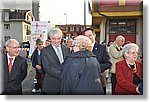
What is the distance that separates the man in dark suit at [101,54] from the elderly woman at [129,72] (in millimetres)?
119

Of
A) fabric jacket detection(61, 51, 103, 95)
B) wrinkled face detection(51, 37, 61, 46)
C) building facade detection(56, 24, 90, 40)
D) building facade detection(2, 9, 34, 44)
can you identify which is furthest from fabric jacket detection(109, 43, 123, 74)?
building facade detection(2, 9, 34, 44)

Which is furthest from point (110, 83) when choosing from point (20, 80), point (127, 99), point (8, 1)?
point (8, 1)

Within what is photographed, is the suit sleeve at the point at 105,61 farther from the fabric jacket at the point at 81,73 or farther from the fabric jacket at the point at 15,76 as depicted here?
the fabric jacket at the point at 15,76

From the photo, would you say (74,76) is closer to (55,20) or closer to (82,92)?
(82,92)

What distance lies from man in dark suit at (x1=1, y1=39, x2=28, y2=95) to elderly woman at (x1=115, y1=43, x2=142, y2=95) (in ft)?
3.14

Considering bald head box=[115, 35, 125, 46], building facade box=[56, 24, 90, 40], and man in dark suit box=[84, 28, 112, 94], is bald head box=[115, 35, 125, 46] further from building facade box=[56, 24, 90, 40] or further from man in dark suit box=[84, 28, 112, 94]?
building facade box=[56, 24, 90, 40]

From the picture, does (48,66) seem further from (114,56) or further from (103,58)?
(114,56)

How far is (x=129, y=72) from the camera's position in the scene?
276 cm

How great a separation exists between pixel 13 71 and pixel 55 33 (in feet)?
2.05

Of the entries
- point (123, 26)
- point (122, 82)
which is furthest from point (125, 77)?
point (123, 26)

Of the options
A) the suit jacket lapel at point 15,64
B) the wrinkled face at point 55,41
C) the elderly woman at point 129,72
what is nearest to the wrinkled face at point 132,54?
the elderly woman at point 129,72

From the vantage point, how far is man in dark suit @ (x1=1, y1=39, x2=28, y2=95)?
9.40 feet

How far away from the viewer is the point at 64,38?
2.75 m

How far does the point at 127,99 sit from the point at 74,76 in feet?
2.19
